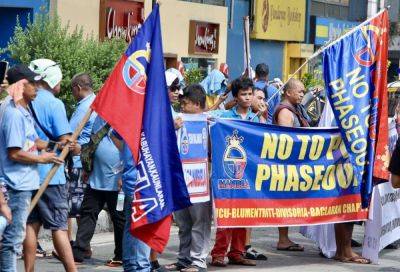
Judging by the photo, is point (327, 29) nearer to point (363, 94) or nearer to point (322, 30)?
point (322, 30)

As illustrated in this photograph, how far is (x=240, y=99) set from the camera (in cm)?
1085

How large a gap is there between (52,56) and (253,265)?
4909 mm

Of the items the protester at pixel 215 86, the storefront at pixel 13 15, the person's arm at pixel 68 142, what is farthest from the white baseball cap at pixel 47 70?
the storefront at pixel 13 15

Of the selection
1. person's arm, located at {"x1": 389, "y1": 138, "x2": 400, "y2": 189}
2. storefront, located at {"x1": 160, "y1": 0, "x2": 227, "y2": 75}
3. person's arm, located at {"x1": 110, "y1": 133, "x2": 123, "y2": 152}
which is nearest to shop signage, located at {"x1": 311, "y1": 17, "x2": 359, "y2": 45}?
storefront, located at {"x1": 160, "y1": 0, "x2": 227, "y2": 75}

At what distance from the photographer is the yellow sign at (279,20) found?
30141 millimetres

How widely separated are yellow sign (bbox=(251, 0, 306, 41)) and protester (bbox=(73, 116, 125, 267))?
64.4 ft

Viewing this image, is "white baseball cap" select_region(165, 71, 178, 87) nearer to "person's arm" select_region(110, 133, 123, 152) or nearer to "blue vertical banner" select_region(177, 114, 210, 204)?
"blue vertical banner" select_region(177, 114, 210, 204)

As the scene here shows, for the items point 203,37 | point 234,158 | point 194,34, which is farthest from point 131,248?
point 203,37

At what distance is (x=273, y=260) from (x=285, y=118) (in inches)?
56.6

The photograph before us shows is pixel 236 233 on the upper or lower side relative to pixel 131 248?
lower

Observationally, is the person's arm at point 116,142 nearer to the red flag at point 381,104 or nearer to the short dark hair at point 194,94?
the short dark hair at point 194,94

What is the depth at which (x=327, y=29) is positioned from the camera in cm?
3522

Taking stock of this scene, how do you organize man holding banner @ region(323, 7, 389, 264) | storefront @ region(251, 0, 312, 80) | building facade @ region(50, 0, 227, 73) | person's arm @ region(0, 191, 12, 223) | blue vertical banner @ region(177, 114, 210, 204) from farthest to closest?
storefront @ region(251, 0, 312, 80), building facade @ region(50, 0, 227, 73), man holding banner @ region(323, 7, 389, 264), blue vertical banner @ region(177, 114, 210, 204), person's arm @ region(0, 191, 12, 223)

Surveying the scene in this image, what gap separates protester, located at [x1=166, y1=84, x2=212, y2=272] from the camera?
33.7 feet
